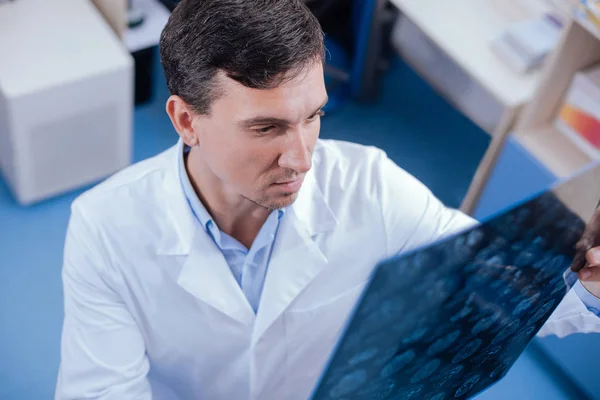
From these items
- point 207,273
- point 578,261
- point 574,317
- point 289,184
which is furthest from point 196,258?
point 578,261

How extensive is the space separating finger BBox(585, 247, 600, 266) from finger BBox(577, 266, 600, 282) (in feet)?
0.05

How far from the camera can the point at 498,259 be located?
66 cm

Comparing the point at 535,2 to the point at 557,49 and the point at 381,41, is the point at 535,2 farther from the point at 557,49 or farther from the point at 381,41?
the point at 381,41

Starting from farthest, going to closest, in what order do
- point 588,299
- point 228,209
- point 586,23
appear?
point 586,23
point 228,209
point 588,299

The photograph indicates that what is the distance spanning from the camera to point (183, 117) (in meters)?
1.21

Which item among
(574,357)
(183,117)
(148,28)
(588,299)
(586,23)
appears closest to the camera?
(588,299)

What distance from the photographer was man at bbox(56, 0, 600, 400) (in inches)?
50.8

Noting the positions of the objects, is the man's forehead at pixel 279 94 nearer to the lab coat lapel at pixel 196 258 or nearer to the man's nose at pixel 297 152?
the man's nose at pixel 297 152

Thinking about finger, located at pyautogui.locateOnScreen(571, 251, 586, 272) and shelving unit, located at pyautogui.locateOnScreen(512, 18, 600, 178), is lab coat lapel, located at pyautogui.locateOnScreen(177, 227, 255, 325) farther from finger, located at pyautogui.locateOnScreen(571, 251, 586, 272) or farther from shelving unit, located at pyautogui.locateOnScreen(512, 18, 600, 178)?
shelving unit, located at pyautogui.locateOnScreen(512, 18, 600, 178)

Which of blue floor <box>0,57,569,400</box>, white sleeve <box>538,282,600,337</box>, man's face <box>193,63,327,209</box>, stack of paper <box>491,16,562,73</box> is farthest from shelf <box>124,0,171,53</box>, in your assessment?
white sleeve <box>538,282,600,337</box>

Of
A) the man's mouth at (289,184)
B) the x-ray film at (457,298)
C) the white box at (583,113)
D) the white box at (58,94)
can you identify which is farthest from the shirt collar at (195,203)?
the white box at (583,113)

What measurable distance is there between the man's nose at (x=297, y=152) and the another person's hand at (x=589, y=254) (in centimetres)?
41

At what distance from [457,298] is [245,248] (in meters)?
0.74

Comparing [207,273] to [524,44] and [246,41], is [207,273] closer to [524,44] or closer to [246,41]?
[246,41]
